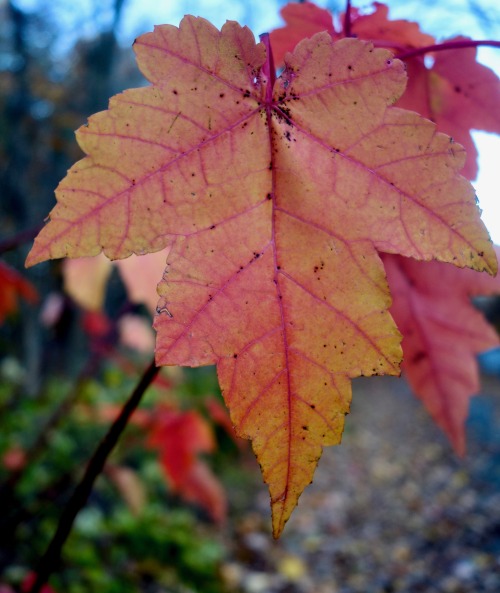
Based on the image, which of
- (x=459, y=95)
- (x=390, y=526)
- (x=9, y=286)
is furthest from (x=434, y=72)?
(x=390, y=526)

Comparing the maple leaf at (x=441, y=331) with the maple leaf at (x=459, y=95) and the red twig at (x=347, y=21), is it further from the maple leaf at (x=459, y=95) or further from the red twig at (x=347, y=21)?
the red twig at (x=347, y=21)

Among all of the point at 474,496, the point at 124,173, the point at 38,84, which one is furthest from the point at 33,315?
the point at 124,173

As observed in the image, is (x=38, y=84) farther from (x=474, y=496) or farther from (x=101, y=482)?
(x=474, y=496)

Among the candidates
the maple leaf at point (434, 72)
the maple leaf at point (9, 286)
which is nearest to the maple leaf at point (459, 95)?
the maple leaf at point (434, 72)

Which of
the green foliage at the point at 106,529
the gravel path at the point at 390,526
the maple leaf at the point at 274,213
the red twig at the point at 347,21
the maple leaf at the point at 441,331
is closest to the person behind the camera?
the maple leaf at the point at 274,213

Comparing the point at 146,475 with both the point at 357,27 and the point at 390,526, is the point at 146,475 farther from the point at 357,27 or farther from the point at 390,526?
the point at 357,27

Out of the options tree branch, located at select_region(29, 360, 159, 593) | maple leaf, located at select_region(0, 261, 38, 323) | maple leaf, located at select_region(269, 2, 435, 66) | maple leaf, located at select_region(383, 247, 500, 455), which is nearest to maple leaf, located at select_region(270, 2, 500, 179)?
maple leaf, located at select_region(269, 2, 435, 66)
